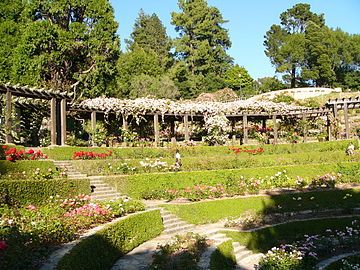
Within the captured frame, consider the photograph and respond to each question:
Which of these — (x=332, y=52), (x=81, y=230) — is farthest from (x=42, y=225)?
(x=332, y=52)

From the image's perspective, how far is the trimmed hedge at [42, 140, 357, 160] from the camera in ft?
57.9

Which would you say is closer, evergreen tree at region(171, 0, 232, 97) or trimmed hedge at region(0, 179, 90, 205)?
trimmed hedge at region(0, 179, 90, 205)

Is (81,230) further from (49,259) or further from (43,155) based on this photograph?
(43,155)

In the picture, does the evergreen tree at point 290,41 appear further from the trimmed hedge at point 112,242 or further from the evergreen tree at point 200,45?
the trimmed hedge at point 112,242

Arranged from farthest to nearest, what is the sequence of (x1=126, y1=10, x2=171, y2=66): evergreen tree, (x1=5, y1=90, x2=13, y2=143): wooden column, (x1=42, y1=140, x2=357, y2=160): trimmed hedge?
(x1=126, y1=10, x2=171, y2=66): evergreen tree < (x1=42, y1=140, x2=357, y2=160): trimmed hedge < (x1=5, y1=90, x2=13, y2=143): wooden column

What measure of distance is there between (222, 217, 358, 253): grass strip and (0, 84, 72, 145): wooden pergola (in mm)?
10228

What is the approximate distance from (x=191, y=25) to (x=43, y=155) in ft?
129

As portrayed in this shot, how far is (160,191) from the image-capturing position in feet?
50.2

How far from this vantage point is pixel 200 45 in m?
51.2

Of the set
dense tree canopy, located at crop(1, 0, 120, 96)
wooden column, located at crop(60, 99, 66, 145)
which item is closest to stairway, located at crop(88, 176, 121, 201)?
wooden column, located at crop(60, 99, 66, 145)

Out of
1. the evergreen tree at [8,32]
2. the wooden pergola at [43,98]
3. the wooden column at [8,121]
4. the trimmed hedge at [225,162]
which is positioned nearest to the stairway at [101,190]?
the trimmed hedge at [225,162]

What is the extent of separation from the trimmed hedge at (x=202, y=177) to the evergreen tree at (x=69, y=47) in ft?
47.1

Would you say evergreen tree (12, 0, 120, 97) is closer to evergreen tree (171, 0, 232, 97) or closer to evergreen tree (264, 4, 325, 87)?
evergreen tree (171, 0, 232, 97)

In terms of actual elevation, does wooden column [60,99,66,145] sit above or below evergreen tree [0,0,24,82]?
below
